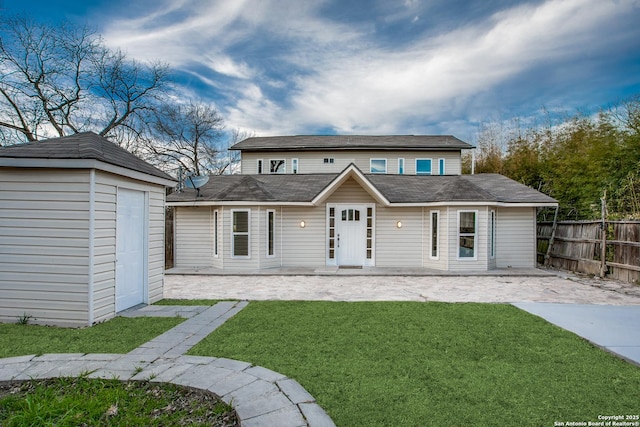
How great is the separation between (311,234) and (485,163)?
13.7 meters

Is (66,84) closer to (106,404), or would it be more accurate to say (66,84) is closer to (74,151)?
(74,151)

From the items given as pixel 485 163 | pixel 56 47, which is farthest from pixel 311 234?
pixel 56 47

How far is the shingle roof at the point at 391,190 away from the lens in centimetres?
1080

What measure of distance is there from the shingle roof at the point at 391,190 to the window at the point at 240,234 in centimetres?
55

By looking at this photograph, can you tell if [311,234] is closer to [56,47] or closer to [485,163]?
[485,163]

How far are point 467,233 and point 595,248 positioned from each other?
139 inches

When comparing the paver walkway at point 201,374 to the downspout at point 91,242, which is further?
the downspout at point 91,242

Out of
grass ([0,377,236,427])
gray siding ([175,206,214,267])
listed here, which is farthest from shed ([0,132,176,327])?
gray siding ([175,206,214,267])

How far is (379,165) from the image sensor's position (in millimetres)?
16344

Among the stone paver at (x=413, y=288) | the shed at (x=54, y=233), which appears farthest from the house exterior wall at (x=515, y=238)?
the shed at (x=54, y=233)

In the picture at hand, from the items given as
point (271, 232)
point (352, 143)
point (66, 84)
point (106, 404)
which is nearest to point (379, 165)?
point (352, 143)

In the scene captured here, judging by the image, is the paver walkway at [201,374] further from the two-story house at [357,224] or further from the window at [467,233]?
the window at [467,233]

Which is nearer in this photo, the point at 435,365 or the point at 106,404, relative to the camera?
the point at 106,404

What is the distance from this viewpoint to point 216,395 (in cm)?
268
